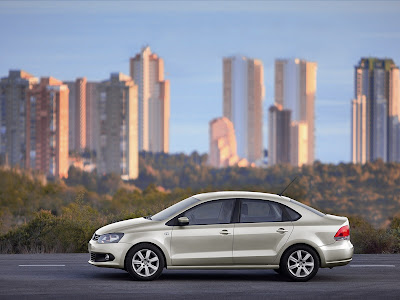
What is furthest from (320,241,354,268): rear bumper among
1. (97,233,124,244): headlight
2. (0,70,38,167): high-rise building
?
(0,70,38,167): high-rise building

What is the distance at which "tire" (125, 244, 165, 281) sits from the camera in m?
13.2

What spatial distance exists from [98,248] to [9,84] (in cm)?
18939

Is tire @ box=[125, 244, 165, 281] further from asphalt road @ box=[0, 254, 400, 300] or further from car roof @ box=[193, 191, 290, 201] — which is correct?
car roof @ box=[193, 191, 290, 201]

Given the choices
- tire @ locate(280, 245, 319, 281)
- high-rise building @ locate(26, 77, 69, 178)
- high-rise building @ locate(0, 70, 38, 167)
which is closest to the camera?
tire @ locate(280, 245, 319, 281)

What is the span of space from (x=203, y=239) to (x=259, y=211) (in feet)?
3.53

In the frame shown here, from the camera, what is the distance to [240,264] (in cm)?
1341

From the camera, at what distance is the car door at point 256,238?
13.4 meters

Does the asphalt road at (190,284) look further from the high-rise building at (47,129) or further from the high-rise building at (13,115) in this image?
the high-rise building at (13,115)

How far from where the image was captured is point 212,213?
44.5 feet

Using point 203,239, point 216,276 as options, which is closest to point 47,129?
point 216,276

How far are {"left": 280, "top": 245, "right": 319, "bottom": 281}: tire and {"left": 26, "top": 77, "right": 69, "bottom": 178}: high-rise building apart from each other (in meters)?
176

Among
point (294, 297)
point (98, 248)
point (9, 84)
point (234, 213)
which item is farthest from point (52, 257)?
point (9, 84)

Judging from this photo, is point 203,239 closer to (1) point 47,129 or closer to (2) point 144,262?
(2) point 144,262

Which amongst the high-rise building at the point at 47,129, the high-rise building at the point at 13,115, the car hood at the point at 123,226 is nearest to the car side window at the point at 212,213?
the car hood at the point at 123,226
